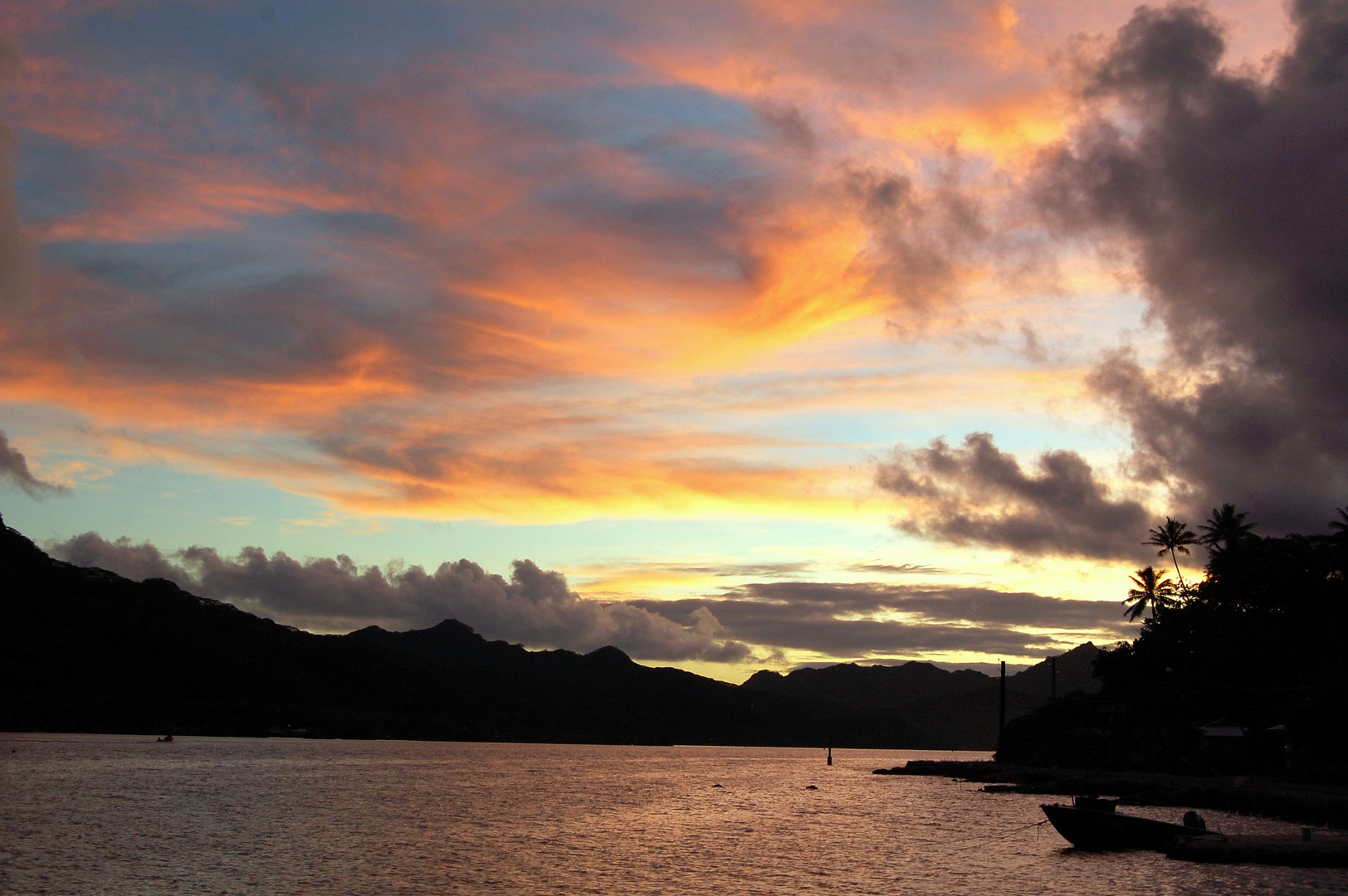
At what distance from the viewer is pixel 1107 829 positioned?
56.3 m

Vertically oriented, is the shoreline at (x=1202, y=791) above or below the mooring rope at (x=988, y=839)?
above

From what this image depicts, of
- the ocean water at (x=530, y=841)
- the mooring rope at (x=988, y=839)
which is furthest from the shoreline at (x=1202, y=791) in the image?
the mooring rope at (x=988, y=839)

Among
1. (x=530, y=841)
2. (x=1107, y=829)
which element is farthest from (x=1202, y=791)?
(x=530, y=841)

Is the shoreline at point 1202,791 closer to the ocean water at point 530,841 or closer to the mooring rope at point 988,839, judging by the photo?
the ocean water at point 530,841

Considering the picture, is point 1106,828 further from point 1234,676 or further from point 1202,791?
point 1234,676

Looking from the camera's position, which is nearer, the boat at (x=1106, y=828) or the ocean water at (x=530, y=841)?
the ocean water at (x=530, y=841)

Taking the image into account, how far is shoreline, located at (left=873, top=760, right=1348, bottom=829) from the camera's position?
60.6 m

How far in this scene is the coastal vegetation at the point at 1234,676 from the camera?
290ft

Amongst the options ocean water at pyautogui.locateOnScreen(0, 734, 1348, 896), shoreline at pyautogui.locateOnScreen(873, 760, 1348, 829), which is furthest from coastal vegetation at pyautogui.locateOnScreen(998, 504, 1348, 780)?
ocean water at pyautogui.locateOnScreen(0, 734, 1348, 896)

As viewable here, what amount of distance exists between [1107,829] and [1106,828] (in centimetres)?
9

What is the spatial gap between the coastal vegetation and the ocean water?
53.0 feet

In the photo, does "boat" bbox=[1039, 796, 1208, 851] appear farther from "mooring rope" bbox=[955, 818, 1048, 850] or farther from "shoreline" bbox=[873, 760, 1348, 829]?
"shoreline" bbox=[873, 760, 1348, 829]

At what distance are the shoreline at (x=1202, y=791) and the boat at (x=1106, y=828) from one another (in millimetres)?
10763

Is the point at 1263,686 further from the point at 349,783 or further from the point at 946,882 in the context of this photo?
the point at 349,783
